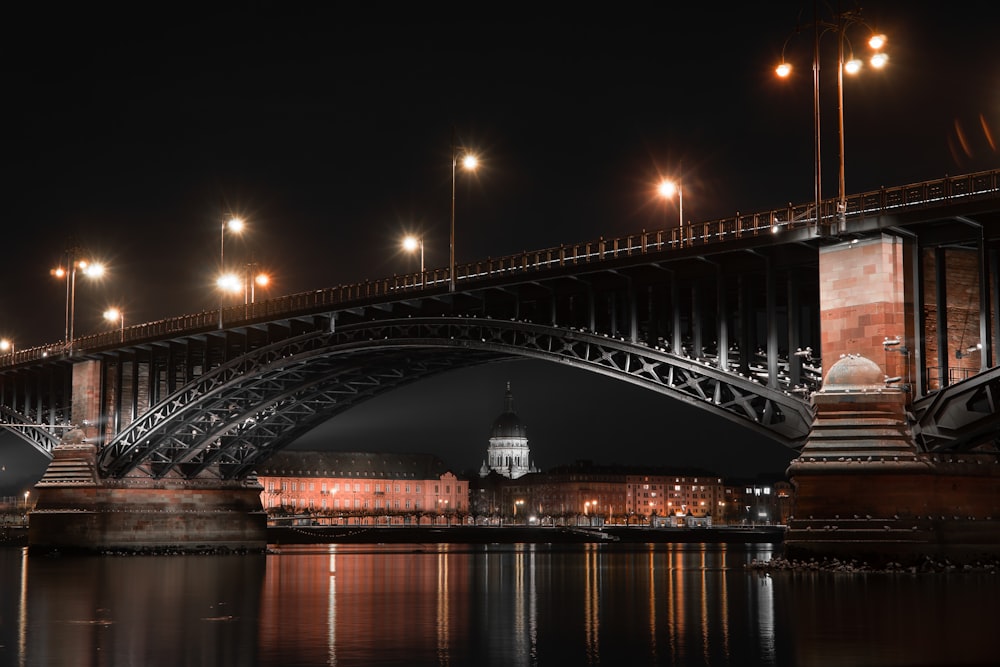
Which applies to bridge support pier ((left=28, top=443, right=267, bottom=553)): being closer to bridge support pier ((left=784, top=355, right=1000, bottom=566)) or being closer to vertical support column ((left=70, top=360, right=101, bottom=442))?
vertical support column ((left=70, top=360, right=101, bottom=442))

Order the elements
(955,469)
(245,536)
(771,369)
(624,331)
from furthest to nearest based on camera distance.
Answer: (245,536) → (624,331) → (771,369) → (955,469)

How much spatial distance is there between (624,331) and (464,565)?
1489 centimetres

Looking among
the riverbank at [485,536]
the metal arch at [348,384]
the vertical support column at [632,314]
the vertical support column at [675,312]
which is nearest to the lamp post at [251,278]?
the metal arch at [348,384]

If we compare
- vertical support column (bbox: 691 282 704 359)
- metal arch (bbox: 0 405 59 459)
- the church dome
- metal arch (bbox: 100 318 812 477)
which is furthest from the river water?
metal arch (bbox: 0 405 59 459)

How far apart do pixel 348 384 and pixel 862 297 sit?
40140mm

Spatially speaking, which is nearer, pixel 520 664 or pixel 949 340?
pixel 520 664

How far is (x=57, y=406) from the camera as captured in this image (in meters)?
97.7

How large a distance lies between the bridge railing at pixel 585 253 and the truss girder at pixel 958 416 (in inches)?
230

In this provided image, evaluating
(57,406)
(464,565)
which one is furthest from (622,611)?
(57,406)

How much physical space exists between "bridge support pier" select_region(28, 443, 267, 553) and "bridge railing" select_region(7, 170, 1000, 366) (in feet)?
26.9

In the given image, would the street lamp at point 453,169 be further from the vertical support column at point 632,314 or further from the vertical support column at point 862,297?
the vertical support column at point 862,297

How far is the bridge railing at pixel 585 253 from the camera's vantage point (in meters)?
45.0

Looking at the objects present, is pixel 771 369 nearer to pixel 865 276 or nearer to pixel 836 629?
pixel 865 276

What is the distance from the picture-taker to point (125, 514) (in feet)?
283
